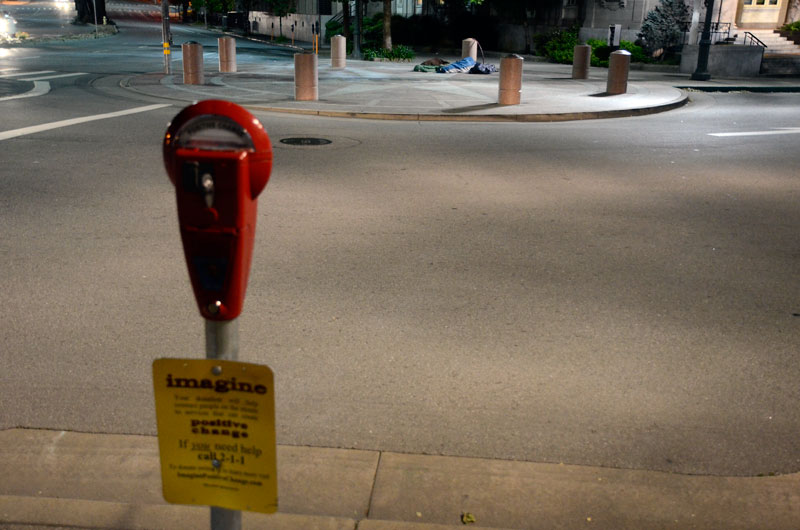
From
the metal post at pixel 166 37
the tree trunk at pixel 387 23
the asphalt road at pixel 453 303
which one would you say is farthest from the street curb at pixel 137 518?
the tree trunk at pixel 387 23

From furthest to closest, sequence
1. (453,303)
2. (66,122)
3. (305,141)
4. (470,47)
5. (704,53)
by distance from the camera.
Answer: (470,47), (704,53), (66,122), (305,141), (453,303)

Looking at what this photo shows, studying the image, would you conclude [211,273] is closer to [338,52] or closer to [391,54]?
[338,52]

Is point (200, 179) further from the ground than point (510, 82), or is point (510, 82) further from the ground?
point (200, 179)

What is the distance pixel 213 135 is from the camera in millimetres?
1999

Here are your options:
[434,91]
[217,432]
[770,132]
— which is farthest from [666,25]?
[217,432]

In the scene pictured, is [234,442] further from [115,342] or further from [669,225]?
[669,225]

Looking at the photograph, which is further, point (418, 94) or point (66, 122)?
point (418, 94)

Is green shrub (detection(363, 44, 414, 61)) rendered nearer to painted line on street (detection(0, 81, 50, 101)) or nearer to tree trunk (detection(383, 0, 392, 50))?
tree trunk (detection(383, 0, 392, 50))

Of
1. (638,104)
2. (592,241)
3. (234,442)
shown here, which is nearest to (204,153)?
(234,442)

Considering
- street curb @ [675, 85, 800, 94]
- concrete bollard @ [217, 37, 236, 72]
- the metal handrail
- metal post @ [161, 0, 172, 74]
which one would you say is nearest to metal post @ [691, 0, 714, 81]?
street curb @ [675, 85, 800, 94]

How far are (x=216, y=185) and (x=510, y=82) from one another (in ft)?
50.7

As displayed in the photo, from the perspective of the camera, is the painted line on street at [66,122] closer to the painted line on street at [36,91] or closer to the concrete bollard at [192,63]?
the painted line on street at [36,91]

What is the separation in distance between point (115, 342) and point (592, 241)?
4.26 metres

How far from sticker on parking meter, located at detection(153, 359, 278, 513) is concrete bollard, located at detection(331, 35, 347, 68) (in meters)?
25.1
